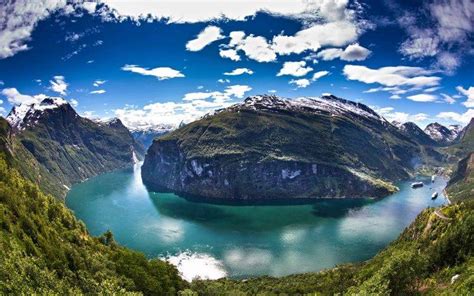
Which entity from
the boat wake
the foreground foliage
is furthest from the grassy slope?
the boat wake

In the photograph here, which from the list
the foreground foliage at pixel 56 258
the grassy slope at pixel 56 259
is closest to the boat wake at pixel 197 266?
the foreground foliage at pixel 56 258

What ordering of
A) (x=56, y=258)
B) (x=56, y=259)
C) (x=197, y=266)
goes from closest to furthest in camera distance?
(x=56, y=259) → (x=56, y=258) → (x=197, y=266)

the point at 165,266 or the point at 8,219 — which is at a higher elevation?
the point at 8,219

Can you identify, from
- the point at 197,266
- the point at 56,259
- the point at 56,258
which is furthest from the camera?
the point at 197,266

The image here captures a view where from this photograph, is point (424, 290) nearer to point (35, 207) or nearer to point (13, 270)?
point (13, 270)

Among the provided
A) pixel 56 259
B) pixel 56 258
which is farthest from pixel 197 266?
pixel 56 259

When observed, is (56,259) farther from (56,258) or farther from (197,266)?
(197,266)

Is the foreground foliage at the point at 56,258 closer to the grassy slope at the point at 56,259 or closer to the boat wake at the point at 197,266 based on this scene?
the grassy slope at the point at 56,259

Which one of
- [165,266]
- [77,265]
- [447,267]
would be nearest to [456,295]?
[447,267]
